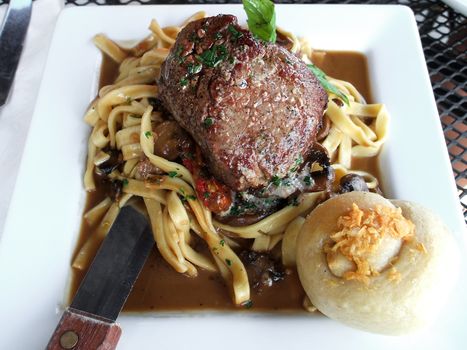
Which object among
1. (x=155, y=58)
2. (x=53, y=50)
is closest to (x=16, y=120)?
(x=53, y=50)

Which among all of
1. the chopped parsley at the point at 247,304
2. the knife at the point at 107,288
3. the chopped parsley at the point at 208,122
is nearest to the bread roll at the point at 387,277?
the chopped parsley at the point at 247,304

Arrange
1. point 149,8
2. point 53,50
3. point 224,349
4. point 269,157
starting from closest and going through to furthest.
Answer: point 224,349 → point 269,157 → point 53,50 → point 149,8

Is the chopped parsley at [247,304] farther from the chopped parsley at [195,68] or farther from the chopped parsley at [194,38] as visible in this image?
the chopped parsley at [194,38]

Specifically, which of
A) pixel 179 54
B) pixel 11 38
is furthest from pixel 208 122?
pixel 11 38

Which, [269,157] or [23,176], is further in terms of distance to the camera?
[23,176]

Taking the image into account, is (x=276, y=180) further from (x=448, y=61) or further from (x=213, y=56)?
(x=448, y=61)

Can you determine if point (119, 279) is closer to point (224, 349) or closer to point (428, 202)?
point (224, 349)
